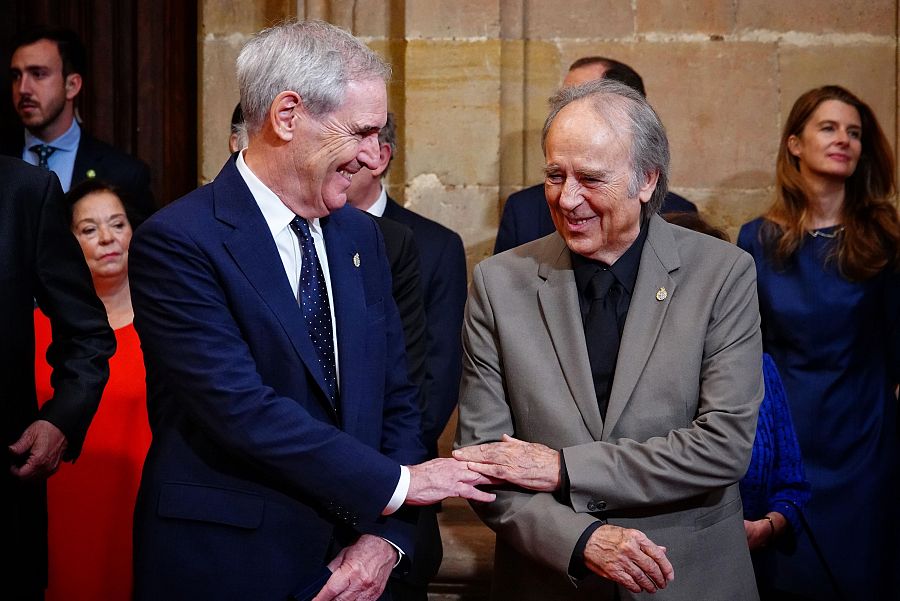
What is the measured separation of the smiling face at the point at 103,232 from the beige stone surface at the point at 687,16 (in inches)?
87.7

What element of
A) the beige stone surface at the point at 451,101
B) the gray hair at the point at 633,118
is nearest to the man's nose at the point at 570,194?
the gray hair at the point at 633,118

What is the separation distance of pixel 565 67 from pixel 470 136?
522 mm

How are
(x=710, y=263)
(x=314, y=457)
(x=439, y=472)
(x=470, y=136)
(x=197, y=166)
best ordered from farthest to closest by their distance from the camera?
(x=197, y=166)
(x=470, y=136)
(x=710, y=263)
(x=439, y=472)
(x=314, y=457)

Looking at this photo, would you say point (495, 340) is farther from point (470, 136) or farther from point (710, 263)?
point (470, 136)

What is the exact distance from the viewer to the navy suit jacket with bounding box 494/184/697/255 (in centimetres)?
421

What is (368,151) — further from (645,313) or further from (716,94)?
(716,94)

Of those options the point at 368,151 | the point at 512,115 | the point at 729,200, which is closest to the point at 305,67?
the point at 368,151

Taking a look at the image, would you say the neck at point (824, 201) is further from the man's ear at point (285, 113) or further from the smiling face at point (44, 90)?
the smiling face at point (44, 90)

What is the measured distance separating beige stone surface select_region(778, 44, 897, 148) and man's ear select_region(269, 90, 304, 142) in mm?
2995

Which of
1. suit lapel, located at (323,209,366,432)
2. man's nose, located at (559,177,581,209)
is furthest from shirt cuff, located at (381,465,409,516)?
man's nose, located at (559,177,581,209)

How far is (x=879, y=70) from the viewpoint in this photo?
489 centimetres

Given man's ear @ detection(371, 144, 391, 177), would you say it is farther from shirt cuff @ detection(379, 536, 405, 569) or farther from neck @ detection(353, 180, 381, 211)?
shirt cuff @ detection(379, 536, 405, 569)

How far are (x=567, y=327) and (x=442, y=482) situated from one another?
437 millimetres

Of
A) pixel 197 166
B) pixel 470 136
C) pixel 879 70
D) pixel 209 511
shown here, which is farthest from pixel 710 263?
pixel 197 166
